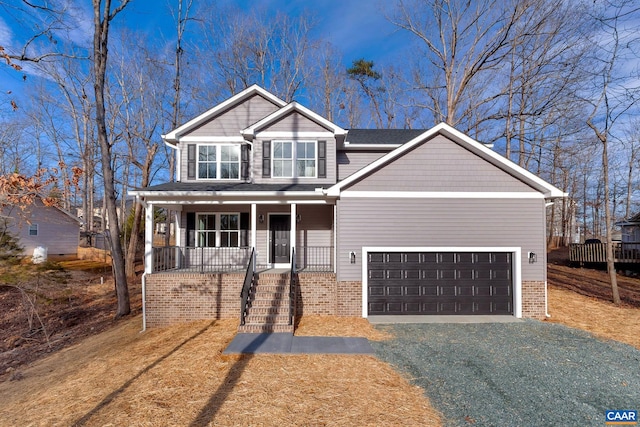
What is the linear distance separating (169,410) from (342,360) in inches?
117

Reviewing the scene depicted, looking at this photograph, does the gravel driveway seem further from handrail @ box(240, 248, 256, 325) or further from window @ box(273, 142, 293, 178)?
window @ box(273, 142, 293, 178)

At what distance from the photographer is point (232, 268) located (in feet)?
34.8

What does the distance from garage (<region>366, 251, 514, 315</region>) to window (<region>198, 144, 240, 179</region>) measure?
19.7 feet

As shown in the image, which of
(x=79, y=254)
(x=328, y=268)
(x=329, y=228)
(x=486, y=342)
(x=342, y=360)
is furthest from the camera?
(x=79, y=254)

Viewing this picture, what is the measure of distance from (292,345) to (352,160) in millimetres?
7496

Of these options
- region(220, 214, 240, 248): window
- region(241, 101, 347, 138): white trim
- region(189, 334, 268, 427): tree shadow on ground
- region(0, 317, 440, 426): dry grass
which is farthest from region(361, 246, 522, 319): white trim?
→ region(220, 214, 240, 248): window

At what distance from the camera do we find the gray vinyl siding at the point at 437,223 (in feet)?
29.0

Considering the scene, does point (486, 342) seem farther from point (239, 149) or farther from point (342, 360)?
point (239, 149)

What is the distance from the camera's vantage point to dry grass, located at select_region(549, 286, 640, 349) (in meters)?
7.51

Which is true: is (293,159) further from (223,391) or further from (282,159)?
(223,391)

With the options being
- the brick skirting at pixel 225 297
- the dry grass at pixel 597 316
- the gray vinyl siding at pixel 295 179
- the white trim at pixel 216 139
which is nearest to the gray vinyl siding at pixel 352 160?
the gray vinyl siding at pixel 295 179

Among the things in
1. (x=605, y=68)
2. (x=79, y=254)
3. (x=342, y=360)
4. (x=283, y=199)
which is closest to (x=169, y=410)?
(x=342, y=360)

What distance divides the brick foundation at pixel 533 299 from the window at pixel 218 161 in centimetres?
989

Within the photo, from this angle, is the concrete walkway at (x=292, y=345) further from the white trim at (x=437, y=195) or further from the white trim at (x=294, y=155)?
the white trim at (x=294, y=155)
